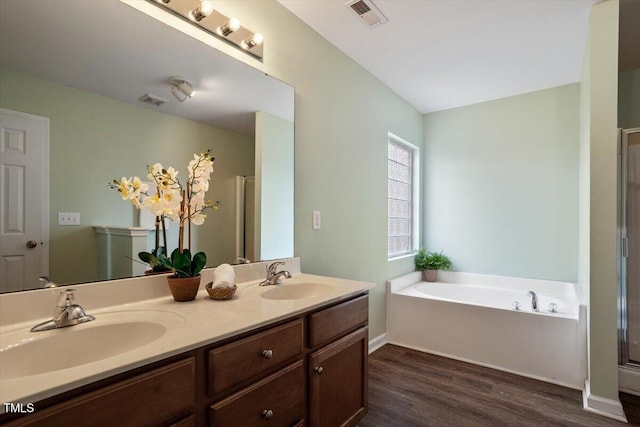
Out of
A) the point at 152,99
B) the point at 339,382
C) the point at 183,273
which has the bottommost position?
the point at 339,382

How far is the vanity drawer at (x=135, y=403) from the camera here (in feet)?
2.14

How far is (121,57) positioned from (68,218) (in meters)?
0.67

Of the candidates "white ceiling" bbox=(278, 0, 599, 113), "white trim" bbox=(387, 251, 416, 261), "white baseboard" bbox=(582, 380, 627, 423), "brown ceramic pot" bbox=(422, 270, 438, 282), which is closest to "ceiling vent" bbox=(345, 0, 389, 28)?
"white ceiling" bbox=(278, 0, 599, 113)

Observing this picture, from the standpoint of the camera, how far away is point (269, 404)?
1128 millimetres

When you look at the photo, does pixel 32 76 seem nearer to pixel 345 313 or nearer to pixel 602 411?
pixel 345 313

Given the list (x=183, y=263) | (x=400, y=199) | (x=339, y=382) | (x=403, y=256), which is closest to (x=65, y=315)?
(x=183, y=263)

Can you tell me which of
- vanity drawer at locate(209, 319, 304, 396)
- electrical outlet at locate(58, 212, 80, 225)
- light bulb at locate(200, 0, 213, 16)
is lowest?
vanity drawer at locate(209, 319, 304, 396)

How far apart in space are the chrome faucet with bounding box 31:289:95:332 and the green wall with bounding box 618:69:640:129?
157 inches

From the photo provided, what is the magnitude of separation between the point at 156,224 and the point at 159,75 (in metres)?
0.66

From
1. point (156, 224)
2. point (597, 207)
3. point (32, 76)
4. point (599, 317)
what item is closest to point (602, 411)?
point (599, 317)

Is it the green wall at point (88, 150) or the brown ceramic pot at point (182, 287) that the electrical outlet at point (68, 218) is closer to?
the green wall at point (88, 150)

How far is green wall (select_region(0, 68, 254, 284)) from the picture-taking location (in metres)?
1.10

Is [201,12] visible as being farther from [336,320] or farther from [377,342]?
[377,342]

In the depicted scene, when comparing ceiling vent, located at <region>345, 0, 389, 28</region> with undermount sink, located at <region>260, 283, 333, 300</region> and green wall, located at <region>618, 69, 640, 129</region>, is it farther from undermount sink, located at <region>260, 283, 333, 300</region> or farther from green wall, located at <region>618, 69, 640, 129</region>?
green wall, located at <region>618, 69, 640, 129</region>
